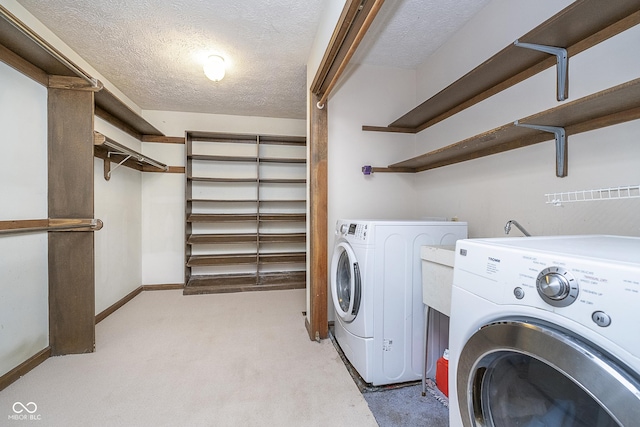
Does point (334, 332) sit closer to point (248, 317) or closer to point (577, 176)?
point (248, 317)

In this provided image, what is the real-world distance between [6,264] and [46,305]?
0.43 metres

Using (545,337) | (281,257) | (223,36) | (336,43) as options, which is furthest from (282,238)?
(545,337)

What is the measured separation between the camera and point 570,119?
1.19m

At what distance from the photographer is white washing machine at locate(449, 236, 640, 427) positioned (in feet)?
1.56

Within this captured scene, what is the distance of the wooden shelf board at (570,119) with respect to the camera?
37.7 inches

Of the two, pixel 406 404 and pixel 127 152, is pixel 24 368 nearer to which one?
pixel 127 152

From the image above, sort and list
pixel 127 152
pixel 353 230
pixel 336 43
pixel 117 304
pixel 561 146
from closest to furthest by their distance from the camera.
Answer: pixel 561 146 < pixel 336 43 < pixel 353 230 < pixel 127 152 < pixel 117 304

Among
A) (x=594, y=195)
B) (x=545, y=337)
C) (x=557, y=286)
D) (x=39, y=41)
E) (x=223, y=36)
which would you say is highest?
(x=223, y=36)

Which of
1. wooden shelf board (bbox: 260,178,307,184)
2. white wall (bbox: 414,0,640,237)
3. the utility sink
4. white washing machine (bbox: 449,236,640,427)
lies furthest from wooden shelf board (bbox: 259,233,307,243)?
white washing machine (bbox: 449,236,640,427)

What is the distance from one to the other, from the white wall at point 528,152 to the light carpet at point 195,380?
141 centimetres

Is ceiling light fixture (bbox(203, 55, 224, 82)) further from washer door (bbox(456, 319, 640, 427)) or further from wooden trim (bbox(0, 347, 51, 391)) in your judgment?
washer door (bbox(456, 319, 640, 427))

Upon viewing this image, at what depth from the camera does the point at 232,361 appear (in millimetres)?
1817

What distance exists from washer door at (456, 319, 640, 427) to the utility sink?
1.79 feet

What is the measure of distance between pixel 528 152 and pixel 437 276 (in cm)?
88
